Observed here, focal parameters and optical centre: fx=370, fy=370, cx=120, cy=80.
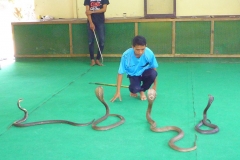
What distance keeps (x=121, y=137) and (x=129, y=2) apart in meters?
5.50

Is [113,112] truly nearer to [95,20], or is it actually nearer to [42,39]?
[95,20]

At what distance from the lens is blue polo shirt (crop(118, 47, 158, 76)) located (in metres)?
4.48

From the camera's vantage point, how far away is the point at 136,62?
4.58 metres

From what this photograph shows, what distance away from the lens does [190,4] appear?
8.09 meters

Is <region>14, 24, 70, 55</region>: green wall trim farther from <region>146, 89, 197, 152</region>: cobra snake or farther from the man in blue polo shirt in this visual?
<region>146, 89, 197, 152</region>: cobra snake

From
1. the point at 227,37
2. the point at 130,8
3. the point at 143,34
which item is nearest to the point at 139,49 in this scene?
the point at 143,34

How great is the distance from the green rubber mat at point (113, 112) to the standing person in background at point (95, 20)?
673 mm

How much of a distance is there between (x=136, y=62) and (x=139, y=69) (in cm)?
14

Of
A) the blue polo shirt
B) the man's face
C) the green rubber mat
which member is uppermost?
the man's face

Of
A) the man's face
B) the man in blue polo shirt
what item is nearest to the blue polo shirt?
the man in blue polo shirt

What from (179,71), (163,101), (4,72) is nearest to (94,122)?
(163,101)

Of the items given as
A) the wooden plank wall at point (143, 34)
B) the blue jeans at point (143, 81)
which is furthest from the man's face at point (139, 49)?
the wooden plank wall at point (143, 34)

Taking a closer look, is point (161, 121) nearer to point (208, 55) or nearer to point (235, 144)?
point (235, 144)

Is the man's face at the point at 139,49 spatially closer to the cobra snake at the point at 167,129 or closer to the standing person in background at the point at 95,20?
the cobra snake at the point at 167,129
